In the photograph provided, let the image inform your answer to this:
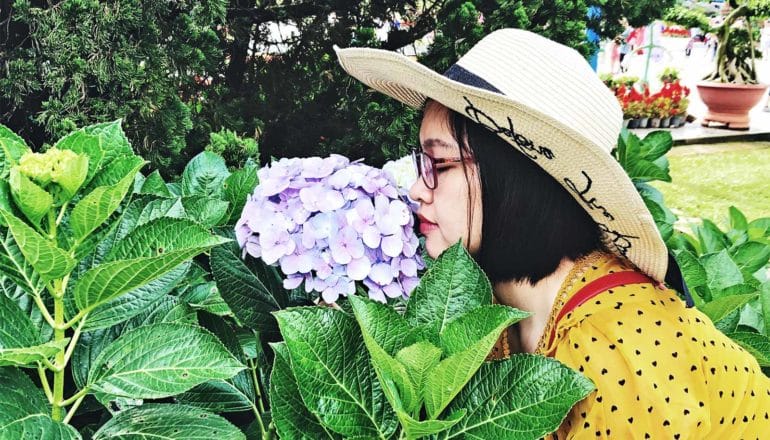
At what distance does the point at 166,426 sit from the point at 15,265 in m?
0.24

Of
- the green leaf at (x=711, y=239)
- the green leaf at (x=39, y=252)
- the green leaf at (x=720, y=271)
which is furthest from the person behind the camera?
the green leaf at (x=711, y=239)

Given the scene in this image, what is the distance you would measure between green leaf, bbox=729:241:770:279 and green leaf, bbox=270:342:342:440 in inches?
61.3

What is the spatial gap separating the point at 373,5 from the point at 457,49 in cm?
53

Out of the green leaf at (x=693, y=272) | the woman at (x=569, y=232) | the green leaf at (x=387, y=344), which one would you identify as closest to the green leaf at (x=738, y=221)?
the green leaf at (x=693, y=272)

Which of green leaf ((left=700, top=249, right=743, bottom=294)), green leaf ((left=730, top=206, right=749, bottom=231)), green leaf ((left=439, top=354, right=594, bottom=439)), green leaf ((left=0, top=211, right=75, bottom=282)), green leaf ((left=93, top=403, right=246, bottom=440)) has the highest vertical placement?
green leaf ((left=0, top=211, right=75, bottom=282))

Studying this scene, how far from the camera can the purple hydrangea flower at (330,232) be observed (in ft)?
3.43

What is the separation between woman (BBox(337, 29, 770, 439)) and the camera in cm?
123

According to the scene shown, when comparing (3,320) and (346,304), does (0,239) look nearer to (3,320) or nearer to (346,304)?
(3,320)

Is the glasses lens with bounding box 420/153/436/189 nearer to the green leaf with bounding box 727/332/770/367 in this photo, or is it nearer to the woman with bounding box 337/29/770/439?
Result: the woman with bounding box 337/29/770/439

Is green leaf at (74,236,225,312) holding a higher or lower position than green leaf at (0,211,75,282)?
lower

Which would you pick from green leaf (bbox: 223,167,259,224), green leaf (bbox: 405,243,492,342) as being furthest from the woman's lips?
green leaf (bbox: 405,243,492,342)

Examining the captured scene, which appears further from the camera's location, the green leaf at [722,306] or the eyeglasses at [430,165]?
the green leaf at [722,306]

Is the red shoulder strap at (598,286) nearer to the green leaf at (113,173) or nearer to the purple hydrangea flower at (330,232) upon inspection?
the purple hydrangea flower at (330,232)

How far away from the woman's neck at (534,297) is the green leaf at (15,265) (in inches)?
39.0
